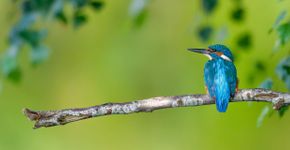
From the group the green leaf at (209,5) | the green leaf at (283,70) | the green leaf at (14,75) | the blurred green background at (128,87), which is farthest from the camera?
the blurred green background at (128,87)

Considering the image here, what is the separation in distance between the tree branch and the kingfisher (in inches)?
3.2

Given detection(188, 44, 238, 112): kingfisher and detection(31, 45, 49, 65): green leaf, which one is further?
detection(31, 45, 49, 65): green leaf

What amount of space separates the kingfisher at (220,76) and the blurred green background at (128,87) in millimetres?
2541

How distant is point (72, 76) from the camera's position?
5781 millimetres

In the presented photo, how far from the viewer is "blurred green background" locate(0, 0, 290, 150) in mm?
5418

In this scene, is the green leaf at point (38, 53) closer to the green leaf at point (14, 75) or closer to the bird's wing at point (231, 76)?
the green leaf at point (14, 75)

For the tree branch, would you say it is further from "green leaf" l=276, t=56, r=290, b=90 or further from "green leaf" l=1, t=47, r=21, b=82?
"green leaf" l=1, t=47, r=21, b=82

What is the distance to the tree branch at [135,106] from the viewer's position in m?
2.31

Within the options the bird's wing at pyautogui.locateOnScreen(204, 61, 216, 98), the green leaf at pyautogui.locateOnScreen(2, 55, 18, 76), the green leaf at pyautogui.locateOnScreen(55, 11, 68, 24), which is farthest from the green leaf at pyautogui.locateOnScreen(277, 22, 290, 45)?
the green leaf at pyautogui.locateOnScreen(2, 55, 18, 76)

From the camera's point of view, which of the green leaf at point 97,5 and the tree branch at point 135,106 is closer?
the tree branch at point 135,106

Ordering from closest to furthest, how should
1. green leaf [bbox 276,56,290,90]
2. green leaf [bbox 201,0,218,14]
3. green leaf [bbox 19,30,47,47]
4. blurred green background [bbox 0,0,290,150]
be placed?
green leaf [bbox 276,56,290,90] → green leaf [bbox 19,30,47,47] → green leaf [bbox 201,0,218,14] → blurred green background [bbox 0,0,290,150]

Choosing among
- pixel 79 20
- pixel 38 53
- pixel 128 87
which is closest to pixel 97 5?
pixel 79 20

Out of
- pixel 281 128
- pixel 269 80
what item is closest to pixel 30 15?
pixel 269 80

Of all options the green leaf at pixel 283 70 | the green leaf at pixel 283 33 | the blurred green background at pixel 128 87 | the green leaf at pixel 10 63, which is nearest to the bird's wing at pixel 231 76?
the green leaf at pixel 283 70
